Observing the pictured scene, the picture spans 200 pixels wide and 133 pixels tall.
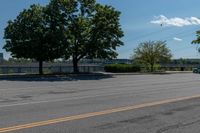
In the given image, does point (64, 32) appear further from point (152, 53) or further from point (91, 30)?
point (152, 53)

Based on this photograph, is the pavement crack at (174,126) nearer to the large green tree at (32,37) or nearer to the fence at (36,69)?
the large green tree at (32,37)

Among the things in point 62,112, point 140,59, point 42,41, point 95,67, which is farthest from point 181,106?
point 140,59

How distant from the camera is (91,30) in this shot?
49.2m

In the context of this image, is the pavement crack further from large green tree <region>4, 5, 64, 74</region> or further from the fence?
the fence

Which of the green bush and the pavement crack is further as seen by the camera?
the green bush

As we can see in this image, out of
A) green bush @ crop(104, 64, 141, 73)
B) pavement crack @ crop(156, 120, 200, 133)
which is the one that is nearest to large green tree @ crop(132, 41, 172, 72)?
green bush @ crop(104, 64, 141, 73)

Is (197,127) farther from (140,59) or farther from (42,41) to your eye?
(140,59)

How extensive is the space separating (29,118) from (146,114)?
3.39m

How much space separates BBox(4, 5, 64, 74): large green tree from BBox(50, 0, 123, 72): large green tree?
224cm

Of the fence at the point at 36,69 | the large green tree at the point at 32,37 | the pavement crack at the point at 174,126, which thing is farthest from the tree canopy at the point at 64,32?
the pavement crack at the point at 174,126

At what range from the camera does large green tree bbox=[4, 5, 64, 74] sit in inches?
1757

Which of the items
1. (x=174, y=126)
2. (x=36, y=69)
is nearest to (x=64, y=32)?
(x=36, y=69)

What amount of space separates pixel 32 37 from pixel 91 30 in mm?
7345

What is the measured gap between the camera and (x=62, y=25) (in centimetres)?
4766
